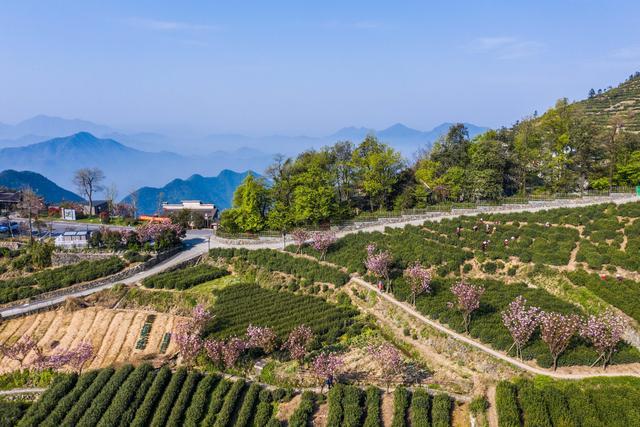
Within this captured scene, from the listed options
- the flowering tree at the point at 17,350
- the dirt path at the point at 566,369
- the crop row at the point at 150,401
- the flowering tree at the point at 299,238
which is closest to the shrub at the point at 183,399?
the crop row at the point at 150,401

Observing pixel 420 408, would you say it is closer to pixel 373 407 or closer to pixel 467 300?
pixel 373 407

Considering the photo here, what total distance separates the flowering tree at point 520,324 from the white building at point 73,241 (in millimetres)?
50505

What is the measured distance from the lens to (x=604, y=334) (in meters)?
26.1

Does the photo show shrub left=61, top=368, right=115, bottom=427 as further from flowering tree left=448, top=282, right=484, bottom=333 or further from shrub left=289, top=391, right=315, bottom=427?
flowering tree left=448, top=282, right=484, bottom=333

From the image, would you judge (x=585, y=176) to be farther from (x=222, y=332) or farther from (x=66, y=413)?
(x=66, y=413)

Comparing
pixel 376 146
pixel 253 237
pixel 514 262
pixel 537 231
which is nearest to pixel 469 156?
pixel 376 146

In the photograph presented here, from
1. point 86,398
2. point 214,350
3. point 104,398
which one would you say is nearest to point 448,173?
point 214,350

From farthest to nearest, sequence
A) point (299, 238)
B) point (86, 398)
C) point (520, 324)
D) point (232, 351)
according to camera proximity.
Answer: point (299, 238) → point (232, 351) → point (520, 324) → point (86, 398)

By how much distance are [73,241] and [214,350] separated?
36.1 meters

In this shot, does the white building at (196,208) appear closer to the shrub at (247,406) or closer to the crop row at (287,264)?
the crop row at (287,264)

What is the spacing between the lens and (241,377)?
29.7 meters

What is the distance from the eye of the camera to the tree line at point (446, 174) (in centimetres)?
5503

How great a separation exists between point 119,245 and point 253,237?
17085 mm

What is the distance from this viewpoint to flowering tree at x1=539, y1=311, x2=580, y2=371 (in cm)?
2608
